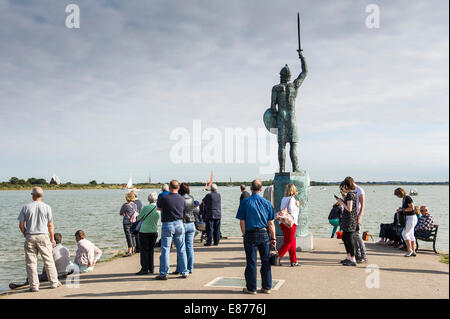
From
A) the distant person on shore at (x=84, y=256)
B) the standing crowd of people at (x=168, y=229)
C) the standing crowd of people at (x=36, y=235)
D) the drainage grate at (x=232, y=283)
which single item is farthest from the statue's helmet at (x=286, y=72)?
the standing crowd of people at (x=36, y=235)

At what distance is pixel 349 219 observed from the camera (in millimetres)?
7930

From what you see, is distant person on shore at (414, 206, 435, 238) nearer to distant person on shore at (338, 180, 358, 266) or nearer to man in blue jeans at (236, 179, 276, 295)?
distant person on shore at (338, 180, 358, 266)

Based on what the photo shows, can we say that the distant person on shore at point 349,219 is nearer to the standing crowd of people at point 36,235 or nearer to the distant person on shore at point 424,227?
the distant person on shore at point 424,227

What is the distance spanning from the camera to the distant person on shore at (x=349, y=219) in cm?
792

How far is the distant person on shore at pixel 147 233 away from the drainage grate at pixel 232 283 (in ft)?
4.87

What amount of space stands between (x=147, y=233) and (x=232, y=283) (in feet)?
6.47

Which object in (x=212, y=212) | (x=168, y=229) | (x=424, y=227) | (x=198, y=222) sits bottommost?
(x=198, y=222)

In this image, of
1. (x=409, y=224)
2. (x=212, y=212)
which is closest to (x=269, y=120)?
(x=212, y=212)

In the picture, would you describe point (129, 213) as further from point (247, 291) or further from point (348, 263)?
point (348, 263)

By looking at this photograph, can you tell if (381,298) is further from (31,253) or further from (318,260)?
(31,253)

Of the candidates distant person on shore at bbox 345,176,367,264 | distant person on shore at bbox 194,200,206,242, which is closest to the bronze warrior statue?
distant person on shore at bbox 345,176,367,264
